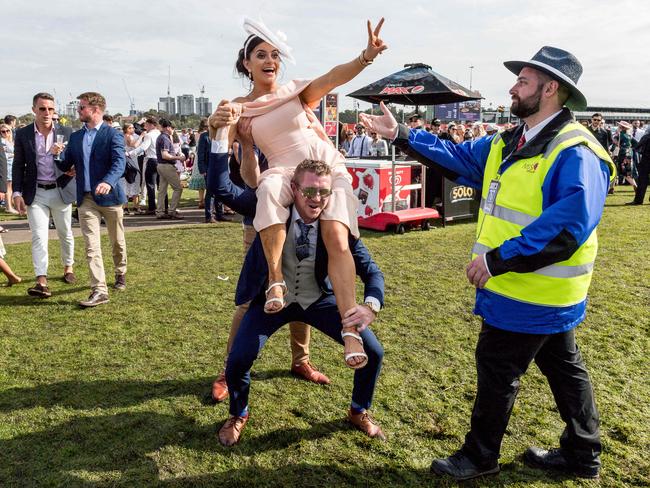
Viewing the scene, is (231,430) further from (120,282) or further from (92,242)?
(120,282)

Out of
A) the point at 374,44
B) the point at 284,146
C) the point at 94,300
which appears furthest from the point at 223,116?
the point at 94,300

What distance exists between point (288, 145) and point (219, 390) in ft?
5.81

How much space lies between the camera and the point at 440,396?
3.67m

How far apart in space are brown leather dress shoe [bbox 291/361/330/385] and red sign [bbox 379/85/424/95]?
7584mm

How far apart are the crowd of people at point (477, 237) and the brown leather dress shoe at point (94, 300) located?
98.0 inches

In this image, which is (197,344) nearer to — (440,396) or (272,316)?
(272,316)

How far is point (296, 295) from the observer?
305 cm

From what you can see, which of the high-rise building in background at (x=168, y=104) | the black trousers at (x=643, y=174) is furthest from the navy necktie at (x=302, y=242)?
the high-rise building in background at (x=168, y=104)

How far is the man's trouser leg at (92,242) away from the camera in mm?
5543

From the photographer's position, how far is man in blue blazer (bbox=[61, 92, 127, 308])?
5.57 m

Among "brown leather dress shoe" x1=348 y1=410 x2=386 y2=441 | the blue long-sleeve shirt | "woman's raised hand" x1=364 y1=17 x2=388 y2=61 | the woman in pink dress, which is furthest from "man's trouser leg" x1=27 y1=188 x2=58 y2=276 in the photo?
the blue long-sleeve shirt

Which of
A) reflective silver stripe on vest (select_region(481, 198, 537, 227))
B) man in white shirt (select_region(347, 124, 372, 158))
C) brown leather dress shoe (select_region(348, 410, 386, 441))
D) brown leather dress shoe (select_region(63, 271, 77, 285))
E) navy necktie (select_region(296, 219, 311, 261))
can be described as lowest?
brown leather dress shoe (select_region(348, 410, 386, 441))

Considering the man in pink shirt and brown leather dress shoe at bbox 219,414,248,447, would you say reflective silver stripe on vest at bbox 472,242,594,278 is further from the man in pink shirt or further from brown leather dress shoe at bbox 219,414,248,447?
the man in pink shirt

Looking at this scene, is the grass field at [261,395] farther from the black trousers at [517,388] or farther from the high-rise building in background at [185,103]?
the high-rise building in background at [185,103]
